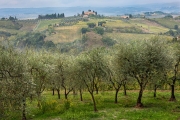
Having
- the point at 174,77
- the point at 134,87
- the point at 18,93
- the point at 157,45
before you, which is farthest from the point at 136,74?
the point at 134,87

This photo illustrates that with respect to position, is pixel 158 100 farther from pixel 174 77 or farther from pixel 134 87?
pixel 134 87

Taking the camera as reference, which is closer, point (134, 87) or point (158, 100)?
point (158, 100)

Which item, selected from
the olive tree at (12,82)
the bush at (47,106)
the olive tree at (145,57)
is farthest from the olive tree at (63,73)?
the olive tree at (12,82)

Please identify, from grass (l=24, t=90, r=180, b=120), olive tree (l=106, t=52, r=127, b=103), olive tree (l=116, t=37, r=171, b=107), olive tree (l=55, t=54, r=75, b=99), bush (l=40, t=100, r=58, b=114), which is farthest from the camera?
olive tree (l=55, t=54, r=75, b=99)

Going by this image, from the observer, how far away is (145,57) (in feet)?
98.0

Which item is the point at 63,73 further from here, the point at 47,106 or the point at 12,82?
the point at 12,82

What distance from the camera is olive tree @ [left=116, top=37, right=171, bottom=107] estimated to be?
30203 mm

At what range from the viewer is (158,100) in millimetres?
38719

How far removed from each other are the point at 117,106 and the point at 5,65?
19.1 meters

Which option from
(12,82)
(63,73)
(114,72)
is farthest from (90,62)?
(12,82)

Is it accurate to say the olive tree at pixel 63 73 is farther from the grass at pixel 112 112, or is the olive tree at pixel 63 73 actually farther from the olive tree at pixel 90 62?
the olive tree at pixel 90 62

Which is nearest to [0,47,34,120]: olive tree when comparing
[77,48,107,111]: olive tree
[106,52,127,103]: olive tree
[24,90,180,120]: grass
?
[24,90,180,120]: grass

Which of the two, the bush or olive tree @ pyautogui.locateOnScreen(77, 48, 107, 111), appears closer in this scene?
olive tree @ pyautogui.locateOnScreen(77, 48, 107, 111)

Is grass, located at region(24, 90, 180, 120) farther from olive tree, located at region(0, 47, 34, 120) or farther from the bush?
olive tree, located at region(0, 47, 34, 120)
